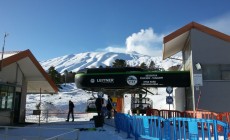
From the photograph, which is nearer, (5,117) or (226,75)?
(5,117)

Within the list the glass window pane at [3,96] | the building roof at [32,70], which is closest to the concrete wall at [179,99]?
the building roof at [32,70]

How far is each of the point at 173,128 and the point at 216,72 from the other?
1071 centimetres

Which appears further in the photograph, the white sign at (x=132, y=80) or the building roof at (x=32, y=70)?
the white sign at (x=132, y=80)

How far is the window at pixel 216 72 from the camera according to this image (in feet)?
61.0

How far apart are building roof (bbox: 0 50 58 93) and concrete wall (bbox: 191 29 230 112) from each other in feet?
36.2

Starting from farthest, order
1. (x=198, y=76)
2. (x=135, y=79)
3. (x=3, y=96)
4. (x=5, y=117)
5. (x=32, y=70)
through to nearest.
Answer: (x=32, y=70)
(x=135, y=79)
(x=198, y=76)
(x=5, y=117)
(x=3, y=96)

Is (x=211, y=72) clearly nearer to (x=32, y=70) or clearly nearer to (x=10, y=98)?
(x=32, y=70)

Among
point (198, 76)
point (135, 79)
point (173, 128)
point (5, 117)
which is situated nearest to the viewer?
point (173, 128)

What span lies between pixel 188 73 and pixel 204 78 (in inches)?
45.3

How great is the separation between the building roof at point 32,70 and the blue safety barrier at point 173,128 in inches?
333

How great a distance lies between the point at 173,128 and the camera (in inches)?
366

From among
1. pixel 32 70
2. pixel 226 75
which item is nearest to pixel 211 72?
pixel 226 75

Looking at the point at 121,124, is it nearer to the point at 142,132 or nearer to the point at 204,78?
the point at 142,132

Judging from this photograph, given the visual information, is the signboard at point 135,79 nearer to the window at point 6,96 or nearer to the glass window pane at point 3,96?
the window at point 6,96
